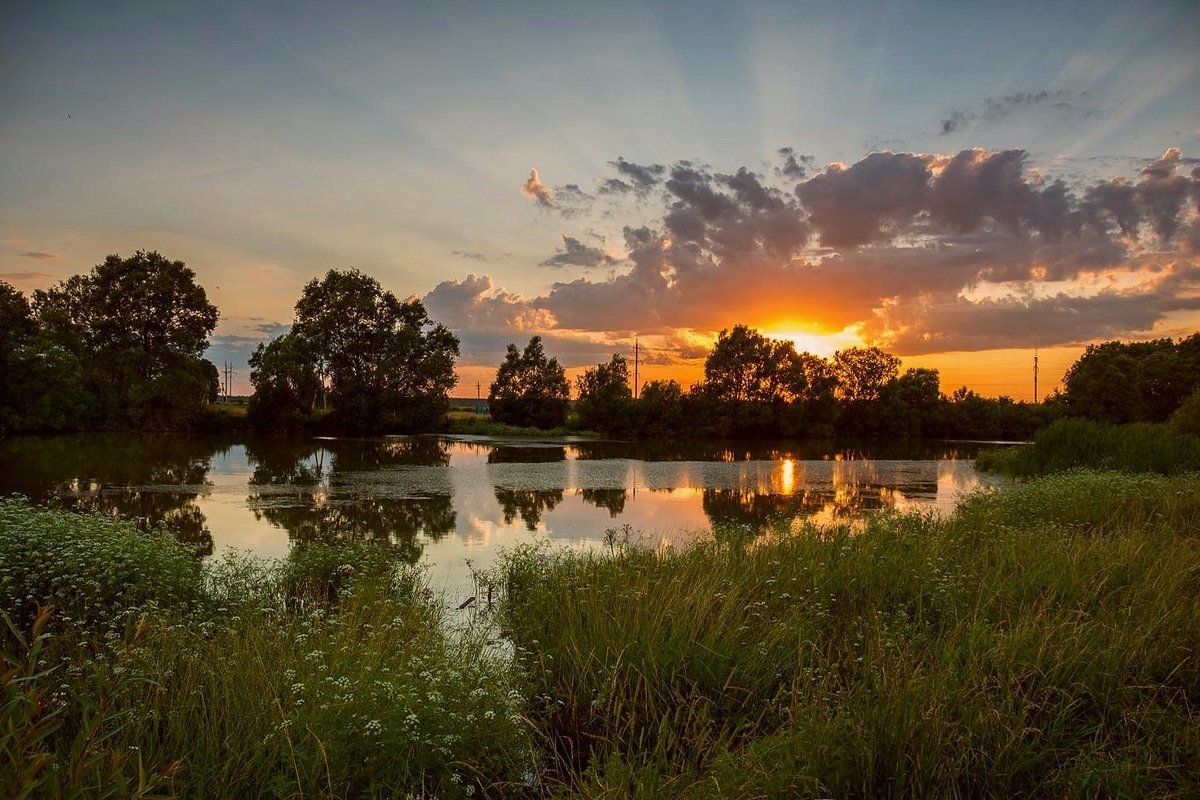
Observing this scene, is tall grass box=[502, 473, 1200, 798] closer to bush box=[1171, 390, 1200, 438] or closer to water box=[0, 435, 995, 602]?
water box=[0, 435, 995, 602]

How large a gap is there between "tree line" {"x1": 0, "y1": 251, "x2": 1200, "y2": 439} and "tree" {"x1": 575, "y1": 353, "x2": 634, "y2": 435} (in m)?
0.12

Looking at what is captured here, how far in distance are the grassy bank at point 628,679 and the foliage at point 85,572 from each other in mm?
41

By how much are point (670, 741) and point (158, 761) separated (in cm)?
290

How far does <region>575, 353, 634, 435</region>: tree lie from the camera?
215ft

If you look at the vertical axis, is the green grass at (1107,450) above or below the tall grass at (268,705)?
above

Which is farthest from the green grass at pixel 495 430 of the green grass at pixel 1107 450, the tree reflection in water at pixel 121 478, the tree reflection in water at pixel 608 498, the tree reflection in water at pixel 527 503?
the green grass at pixel 1107 450

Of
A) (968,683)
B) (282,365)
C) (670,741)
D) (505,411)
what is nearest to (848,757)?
(670,741)

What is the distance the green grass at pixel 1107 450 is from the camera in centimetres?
1991

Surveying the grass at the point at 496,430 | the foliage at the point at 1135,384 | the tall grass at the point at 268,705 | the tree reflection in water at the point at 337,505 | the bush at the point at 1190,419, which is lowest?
the tree reflection in water at the point at 337,505

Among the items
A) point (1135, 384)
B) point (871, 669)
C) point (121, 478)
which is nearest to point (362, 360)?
point (121, 478)

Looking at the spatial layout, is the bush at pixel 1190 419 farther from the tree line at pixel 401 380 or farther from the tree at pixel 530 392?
the tree at pixel 530 392

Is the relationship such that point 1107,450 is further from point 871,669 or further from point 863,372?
point 863,372

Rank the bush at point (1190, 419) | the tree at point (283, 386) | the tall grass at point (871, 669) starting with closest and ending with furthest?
1. the tall grass at point (871, 669)
2. the bush at point (1190, 419)
3. the tree at point (283, 386)

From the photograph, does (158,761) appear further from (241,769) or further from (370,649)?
(370,649)
